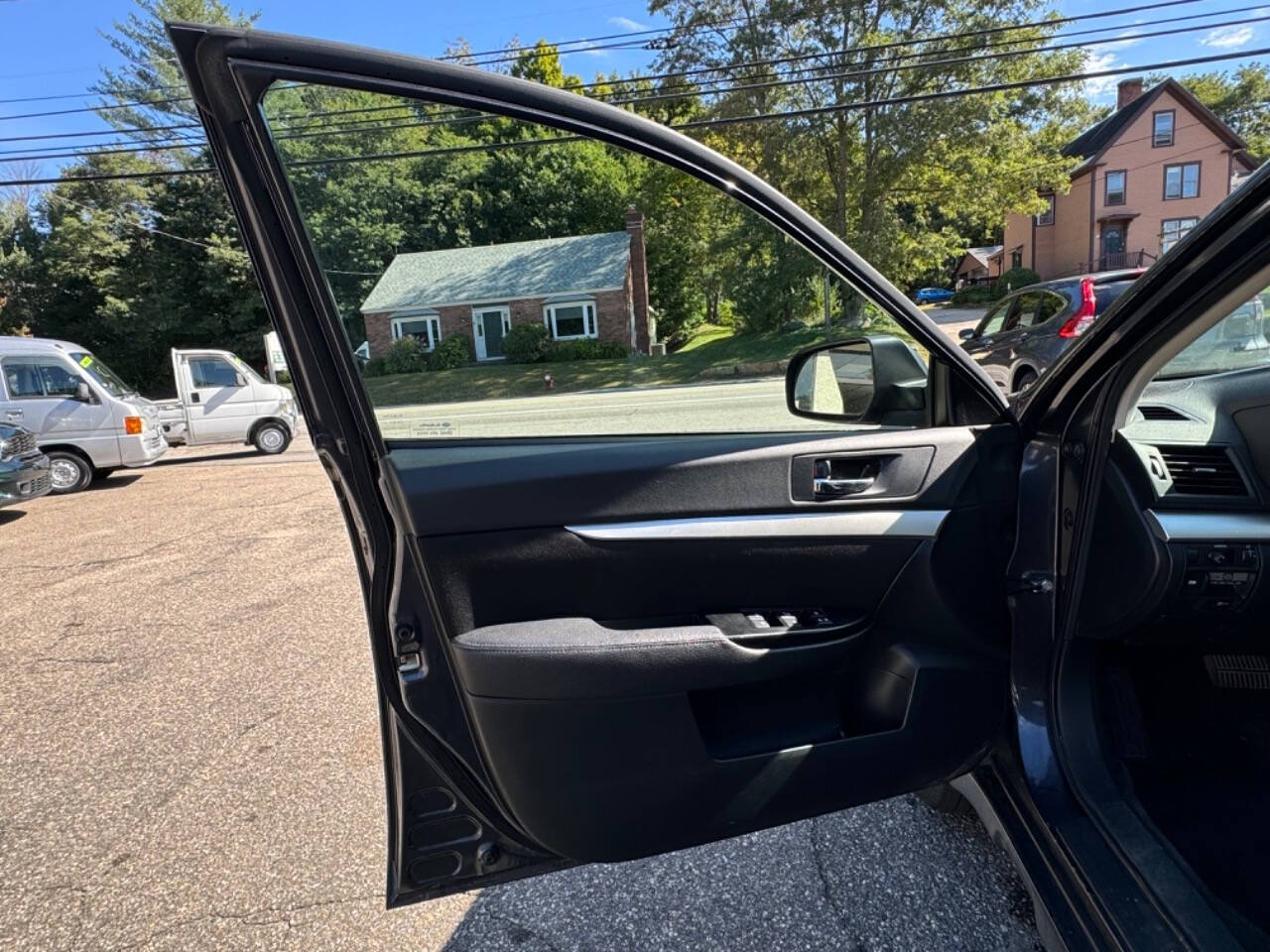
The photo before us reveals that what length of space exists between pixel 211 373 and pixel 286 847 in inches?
450

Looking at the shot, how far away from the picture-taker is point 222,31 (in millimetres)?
1116

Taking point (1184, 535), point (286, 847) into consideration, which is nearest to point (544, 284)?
point (1184, 535)

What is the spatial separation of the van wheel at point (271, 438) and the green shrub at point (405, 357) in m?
12.1

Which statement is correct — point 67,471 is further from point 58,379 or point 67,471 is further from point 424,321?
point 424,321

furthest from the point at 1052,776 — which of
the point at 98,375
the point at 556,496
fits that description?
the point at 98,375

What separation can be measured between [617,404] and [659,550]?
409 mm

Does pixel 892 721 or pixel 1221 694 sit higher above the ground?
pixel 892 721

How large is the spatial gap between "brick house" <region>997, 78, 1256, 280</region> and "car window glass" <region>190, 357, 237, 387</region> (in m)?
21.4

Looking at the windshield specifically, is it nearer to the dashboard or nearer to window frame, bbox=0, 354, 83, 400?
the dashboard

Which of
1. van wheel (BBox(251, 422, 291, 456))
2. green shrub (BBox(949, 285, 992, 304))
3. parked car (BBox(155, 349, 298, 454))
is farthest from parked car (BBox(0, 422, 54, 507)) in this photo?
green shrub (BBox(949, 285, 992, 304))

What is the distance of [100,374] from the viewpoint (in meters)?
9.79

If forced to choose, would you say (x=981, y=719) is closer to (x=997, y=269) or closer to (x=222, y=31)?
(x=222, y=31)

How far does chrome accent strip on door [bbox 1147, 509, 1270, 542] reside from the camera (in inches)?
64.5

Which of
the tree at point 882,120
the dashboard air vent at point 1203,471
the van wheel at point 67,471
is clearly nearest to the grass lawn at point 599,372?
→ the dashboard air vent at point 1203,471
